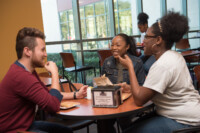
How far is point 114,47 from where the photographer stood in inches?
98.1

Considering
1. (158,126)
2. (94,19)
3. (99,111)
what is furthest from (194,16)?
(99,111)

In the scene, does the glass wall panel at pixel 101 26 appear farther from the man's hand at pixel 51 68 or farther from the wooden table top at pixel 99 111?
the wooden table top at pixel 99 111

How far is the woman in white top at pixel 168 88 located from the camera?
1455 mm

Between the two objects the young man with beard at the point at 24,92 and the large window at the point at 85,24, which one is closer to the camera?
the young man with beard at the point at 24,92

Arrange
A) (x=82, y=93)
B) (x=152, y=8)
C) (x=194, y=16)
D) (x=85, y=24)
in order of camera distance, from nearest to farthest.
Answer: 1. (x=82, y=93)
2. (x=85, y=24)
3. (x=152, y=8)
4. (x=194, y=16)

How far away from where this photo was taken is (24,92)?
4.58 ft

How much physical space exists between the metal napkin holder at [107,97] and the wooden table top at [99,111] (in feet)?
0.11

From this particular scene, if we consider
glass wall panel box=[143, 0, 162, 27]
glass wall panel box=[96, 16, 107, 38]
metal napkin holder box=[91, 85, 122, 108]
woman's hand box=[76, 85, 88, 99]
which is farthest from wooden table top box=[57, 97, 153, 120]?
glass wall panel box=[143, 0, 162, 27]

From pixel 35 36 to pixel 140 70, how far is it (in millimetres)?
1150

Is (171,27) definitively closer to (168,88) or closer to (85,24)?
(168,88)

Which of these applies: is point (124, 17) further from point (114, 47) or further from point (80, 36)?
point (114, 47)

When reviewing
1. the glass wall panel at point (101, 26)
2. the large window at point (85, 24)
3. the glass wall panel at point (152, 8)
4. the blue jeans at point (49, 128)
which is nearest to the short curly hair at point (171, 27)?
the blue jeans at point (49, 128)

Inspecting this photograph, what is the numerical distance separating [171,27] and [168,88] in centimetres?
Result: 43

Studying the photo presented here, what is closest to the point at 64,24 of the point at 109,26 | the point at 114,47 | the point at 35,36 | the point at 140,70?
the point at 109,26
